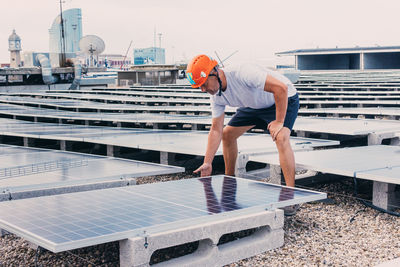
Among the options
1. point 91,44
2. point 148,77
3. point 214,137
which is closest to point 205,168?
point 214,137

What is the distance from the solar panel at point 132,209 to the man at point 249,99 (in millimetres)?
426

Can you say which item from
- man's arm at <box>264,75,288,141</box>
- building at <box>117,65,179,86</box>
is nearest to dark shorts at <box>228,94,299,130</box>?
man's arm at <box>264,75,288,141</box>

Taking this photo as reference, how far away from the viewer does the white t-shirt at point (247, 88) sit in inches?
181

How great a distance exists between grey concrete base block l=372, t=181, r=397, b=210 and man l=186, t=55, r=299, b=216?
3.32ft

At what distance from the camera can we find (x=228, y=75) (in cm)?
469

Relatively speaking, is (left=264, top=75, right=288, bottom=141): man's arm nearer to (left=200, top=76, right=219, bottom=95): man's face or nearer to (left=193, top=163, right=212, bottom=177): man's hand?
(left=200, top=76, right=219, bottom=95): man's face

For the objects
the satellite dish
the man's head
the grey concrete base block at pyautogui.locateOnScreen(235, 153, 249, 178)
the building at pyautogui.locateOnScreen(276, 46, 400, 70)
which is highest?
the satellite dish

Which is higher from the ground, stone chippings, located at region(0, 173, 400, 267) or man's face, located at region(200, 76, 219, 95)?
man's face, located at region(200, 76, 219, 95)

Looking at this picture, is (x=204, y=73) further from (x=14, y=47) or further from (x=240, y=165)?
(x=14, y=47)

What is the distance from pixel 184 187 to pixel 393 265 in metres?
2.10

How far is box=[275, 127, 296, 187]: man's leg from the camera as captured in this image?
4750mm

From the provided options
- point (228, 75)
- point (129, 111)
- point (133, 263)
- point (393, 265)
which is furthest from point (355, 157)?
point (129, 111)

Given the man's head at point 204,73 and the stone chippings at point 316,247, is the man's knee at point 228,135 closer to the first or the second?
the man's head at point 204,73

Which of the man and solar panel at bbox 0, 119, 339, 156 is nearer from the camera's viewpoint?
the man
